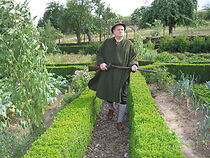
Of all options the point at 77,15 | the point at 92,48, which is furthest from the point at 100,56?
the point at 77,15

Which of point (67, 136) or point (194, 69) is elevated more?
point (194, 69)

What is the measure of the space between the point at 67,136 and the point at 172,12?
21.6 metres

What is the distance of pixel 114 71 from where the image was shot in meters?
3.99

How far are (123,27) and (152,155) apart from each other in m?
2.40

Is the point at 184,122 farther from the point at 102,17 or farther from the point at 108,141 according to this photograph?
the point at 102,17

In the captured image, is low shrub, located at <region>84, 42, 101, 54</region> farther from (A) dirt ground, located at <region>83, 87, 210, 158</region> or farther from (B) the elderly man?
(B) the elderly man

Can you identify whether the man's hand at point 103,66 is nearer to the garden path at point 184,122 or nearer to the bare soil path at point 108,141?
the bare soil path at point 108,141

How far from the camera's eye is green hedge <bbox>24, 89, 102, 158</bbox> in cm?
252

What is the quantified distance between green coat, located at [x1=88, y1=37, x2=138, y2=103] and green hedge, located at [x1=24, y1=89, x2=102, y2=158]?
38 centimetres

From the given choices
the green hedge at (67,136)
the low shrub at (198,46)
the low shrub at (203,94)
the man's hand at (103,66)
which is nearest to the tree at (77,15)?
the low shrub at (198,46)

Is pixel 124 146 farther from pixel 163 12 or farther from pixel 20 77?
pixel 163 12

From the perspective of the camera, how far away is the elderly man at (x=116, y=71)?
3959 millimetres

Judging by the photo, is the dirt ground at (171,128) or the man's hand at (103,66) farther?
the man's hand at (103,66)

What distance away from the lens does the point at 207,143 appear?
11.3 ft
